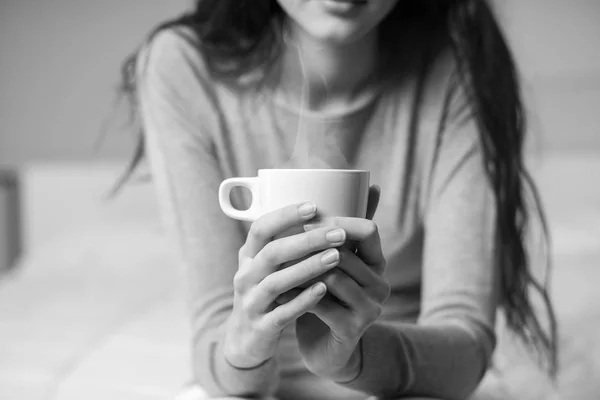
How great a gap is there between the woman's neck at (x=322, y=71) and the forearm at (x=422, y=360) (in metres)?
0.19

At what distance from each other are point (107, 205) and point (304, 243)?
5.05ft

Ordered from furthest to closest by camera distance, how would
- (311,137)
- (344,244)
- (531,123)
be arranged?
(531,123) < (311,137) < (344,244)

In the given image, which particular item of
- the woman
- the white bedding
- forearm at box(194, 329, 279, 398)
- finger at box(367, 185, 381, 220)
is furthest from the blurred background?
finger at box(367, 185, 381, 220)

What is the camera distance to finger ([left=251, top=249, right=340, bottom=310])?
292 millimetres

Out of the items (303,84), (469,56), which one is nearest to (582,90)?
(469,56)

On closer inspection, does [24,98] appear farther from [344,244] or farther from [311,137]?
[344,244]

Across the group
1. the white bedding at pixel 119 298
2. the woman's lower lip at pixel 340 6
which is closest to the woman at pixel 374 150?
the woman's lower lip at pixel 340 6

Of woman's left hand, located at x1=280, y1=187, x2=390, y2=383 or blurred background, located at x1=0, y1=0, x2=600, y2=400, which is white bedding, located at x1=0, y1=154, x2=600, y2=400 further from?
woman's left hand, located at x1=280, y1=187, x2=390, y2=383

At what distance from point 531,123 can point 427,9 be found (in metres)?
0.19

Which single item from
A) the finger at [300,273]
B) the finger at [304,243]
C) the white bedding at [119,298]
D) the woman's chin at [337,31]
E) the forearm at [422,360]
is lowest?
the white bedding at [119,298]

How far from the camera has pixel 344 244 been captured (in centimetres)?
30

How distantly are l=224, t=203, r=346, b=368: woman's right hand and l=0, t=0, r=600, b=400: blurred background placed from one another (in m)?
0.39

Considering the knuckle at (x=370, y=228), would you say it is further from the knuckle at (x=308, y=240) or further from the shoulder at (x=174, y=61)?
the shoulder at (x=174, y=61)

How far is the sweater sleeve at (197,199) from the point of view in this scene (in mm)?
500
